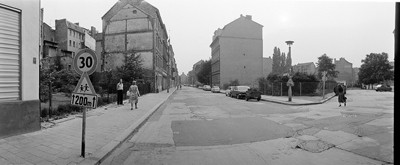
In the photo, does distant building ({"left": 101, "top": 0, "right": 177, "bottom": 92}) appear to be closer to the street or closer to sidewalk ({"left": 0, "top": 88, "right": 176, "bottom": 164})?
sidewalk ({"left": 0, "top": 88, "right": 176, "bottom": 164})

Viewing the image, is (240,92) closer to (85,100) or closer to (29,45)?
(29,45)

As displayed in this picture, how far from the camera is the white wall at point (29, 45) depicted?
6.26 meters

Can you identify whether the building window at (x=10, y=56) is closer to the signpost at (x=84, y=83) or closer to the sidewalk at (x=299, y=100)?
the signpost at (x=84, y=83)

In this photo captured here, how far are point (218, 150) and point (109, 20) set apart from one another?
36542mm

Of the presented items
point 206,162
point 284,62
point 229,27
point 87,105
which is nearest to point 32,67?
point 87,105

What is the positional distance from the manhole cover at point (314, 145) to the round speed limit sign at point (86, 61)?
507 centimetres

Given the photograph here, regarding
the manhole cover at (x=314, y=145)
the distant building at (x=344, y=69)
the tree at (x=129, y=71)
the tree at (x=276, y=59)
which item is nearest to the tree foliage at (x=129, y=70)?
the tree at (x=129, y=71)

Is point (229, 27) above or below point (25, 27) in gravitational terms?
above

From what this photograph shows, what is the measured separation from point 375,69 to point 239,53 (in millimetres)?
38072

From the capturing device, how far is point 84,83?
4.84 meters

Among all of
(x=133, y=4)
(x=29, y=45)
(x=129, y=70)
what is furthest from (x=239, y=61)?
(x=29, y=45)

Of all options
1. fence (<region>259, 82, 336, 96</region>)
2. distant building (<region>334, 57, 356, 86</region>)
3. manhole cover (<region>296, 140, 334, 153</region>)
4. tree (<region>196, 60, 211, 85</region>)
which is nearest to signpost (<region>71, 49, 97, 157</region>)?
manhole cover (<region>296, 140, 334, 153</region>)

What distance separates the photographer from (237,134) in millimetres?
7012

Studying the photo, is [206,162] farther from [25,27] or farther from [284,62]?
[284,62]
